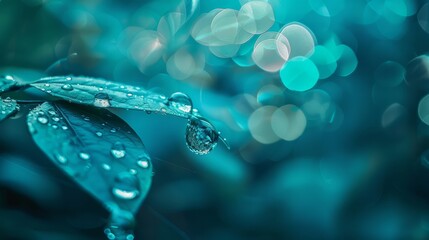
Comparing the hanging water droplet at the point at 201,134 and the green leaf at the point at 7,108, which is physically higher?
the green leaf at the point at 7,108

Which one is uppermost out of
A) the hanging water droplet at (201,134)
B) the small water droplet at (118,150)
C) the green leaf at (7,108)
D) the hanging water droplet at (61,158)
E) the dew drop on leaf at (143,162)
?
the hanging water droplet at (61,158)

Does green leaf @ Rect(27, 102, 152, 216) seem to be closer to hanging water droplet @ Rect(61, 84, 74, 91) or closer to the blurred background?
hanging water droplet @ Rect(61, 84, 74, 91)

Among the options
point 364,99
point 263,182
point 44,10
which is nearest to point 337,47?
point 364,99

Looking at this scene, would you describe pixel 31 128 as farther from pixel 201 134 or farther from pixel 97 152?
pixel 201 134

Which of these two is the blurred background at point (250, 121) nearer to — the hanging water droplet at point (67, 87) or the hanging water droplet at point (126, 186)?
the hanging water droplet at point (67, 87)

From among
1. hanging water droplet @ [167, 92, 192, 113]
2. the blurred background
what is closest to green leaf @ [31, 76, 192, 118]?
hanging water droplet @ [167, 92, 192, 113]

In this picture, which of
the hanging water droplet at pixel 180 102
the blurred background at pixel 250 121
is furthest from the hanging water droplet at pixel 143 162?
the blurred background at pixel 250 121

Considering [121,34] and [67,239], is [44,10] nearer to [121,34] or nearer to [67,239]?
[121,34]

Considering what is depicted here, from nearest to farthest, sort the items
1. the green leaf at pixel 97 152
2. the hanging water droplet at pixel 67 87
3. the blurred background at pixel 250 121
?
the green leaf at pixel 97 152
the hanging water droplet at pixel 67 87
the blurred background at pixel 250 121
